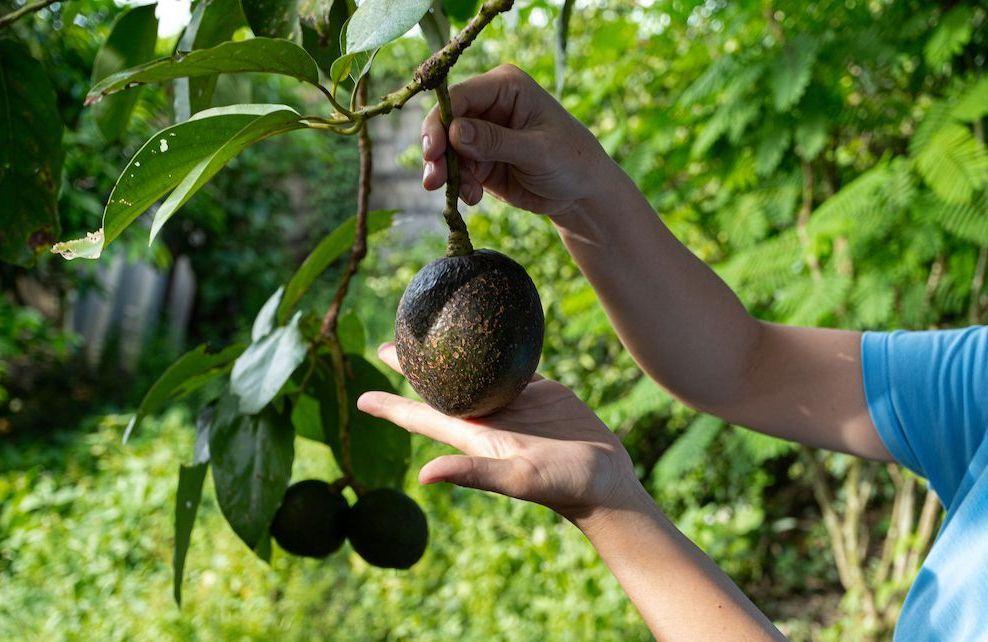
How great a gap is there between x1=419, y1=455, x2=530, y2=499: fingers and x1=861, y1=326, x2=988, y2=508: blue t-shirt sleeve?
73cm

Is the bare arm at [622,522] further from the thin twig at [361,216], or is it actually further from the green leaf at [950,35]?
the green leaf at [950,35]

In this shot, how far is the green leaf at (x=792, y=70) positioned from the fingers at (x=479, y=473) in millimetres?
1394

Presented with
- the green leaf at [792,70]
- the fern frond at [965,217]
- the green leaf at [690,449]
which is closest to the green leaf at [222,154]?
the green leaf at [792,70]

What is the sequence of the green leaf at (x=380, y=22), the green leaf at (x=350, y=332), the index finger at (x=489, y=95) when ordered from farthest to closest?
the green leaf at (x=350, y=332)
the index finger at (x=489, y=95)
the green leaf at (x=380, y=22)

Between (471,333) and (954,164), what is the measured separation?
1.39 metres

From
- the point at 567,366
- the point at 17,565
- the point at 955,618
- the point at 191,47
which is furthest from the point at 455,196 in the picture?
the point at 17,565

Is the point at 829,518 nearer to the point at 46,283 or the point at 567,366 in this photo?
the point at 567,366

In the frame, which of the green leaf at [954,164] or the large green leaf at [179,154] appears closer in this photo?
the large green leaf at [179,154]

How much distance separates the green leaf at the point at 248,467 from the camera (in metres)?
0.95

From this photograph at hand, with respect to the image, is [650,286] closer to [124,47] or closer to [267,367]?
[267,367]

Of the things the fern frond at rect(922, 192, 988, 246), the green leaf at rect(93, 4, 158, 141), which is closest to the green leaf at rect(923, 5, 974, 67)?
the fern frond at rect(922, 192, 988, 246)

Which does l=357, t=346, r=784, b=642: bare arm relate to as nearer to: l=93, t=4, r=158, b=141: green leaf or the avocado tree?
the avocado tree

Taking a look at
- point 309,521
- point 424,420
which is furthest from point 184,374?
point 424,420

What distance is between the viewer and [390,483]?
1.17m
